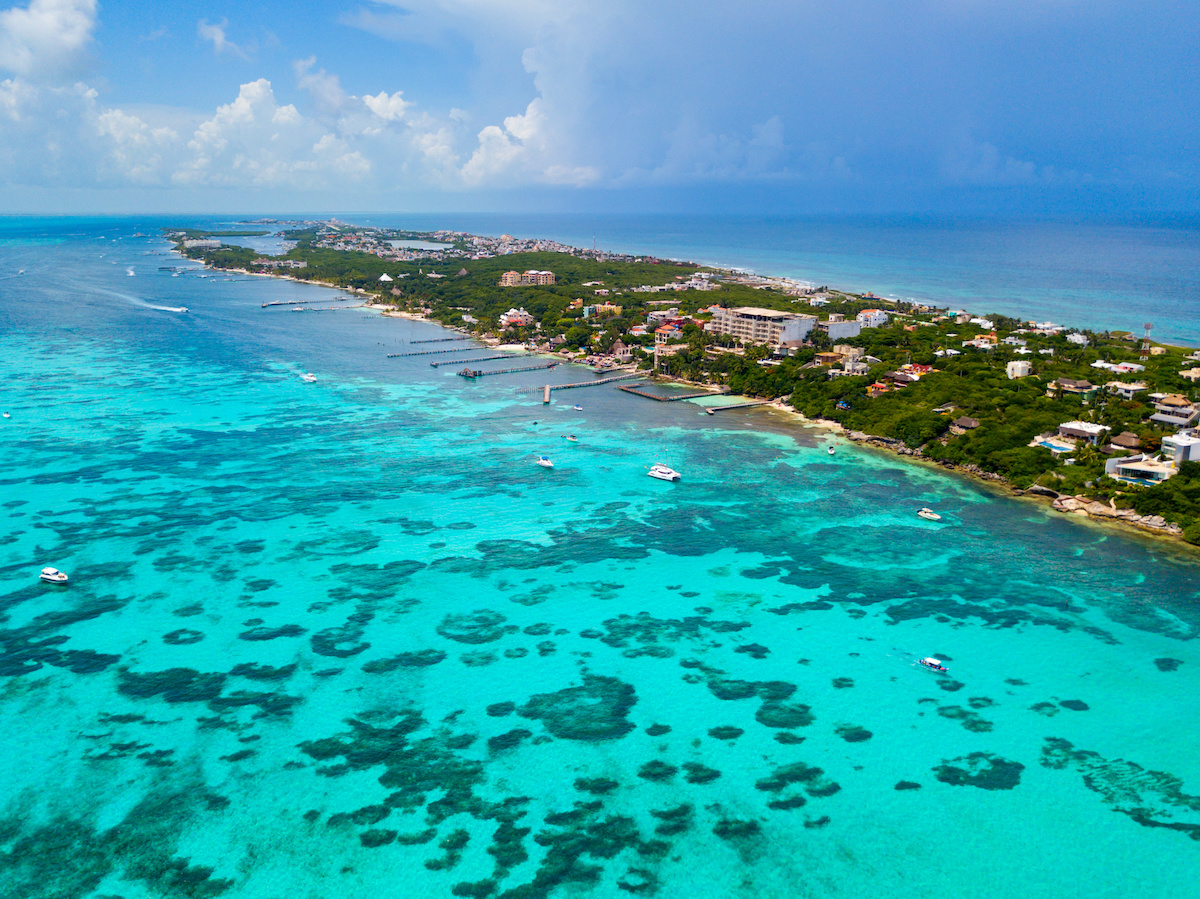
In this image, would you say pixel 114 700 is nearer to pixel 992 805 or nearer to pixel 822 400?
pixel 992 805

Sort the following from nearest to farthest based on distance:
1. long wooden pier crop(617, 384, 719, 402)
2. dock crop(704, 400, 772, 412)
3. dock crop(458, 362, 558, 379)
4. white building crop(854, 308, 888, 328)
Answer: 1. dock crop(704, 400, 772, 412)
2. long wooden pier crop(617, 384, 719, 402)
3. dock crop(458, 362, 558, 379)
4. white building crop(854, 308, 888, 328)

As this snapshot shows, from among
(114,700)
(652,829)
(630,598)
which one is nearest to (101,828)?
(114,700)

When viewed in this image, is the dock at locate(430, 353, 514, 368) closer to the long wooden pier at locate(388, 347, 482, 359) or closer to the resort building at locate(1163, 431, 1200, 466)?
the long wooden pier at locate(388, 347, 482, 359)

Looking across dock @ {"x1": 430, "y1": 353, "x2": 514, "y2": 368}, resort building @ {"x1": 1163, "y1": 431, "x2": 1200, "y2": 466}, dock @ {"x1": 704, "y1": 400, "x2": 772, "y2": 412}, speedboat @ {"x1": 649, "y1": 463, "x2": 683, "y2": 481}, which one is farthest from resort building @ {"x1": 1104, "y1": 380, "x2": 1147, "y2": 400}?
dock @ {"x1": 430, "y1": 353, "x2": 514, "y2": 368}

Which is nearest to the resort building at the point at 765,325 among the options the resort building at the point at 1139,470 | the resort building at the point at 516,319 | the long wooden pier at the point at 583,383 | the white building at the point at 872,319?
the white building at the point at 872,319

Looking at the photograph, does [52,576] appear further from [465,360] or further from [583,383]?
[465,360]
